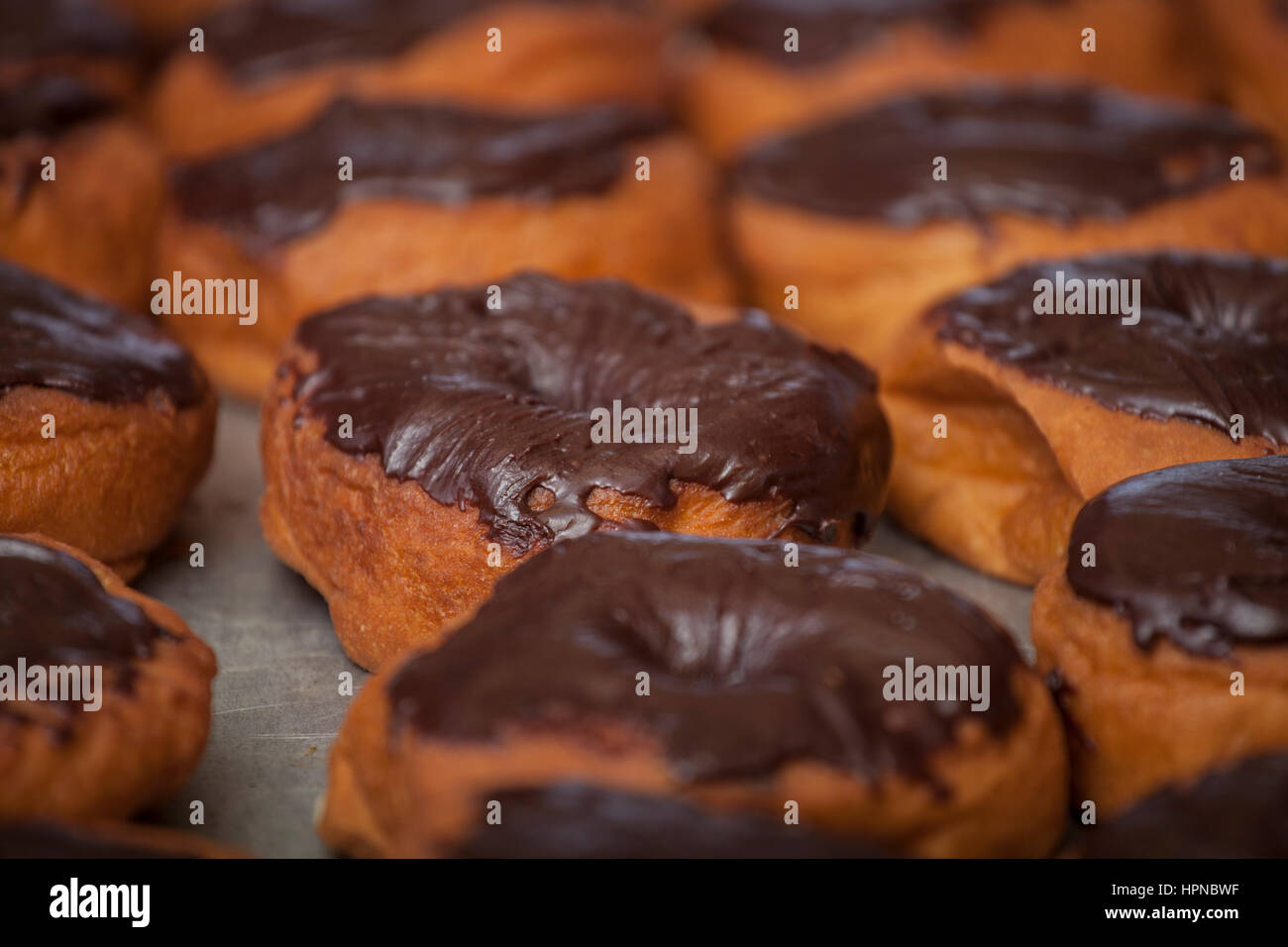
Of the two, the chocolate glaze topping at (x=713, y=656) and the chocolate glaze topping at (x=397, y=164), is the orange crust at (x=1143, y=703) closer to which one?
the chocolate glaze topping at (x=713, y=656)

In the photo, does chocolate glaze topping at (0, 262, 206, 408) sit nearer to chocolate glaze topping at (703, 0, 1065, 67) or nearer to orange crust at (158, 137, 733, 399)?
orange crust at (158, 137, 733, 399)

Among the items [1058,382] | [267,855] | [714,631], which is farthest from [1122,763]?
[267,855]

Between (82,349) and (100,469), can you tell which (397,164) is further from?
(100,469)

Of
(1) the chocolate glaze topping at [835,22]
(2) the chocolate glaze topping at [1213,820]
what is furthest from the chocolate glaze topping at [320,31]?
(2) the chocolate glaze topping at [1213,820]

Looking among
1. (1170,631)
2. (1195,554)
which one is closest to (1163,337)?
(1195,554)

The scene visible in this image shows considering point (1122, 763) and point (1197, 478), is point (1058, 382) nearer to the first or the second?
point (1197, 478)

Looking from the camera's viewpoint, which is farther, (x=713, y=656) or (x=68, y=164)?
(x=68, y=164)

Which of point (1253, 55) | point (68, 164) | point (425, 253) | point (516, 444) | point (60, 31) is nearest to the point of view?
point (516, 444)
